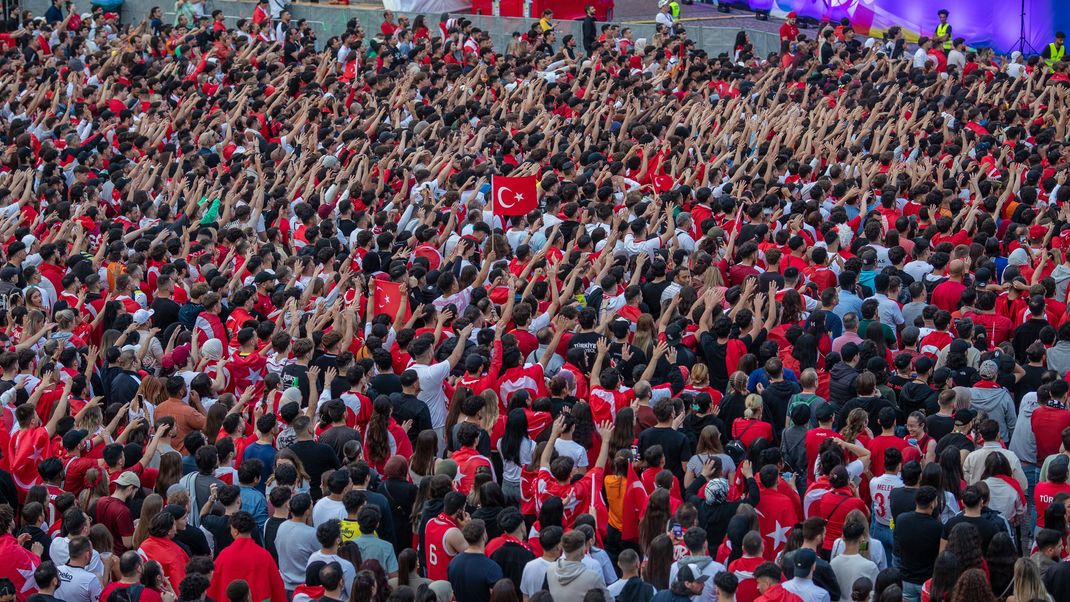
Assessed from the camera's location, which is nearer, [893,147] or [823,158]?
[823,158]

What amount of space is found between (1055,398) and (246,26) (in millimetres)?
21882

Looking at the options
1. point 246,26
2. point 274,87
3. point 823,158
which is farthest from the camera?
point 246,26

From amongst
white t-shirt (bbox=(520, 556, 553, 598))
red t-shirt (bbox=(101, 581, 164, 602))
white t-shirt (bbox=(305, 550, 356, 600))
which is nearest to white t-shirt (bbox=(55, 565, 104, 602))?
red t-shirt (bbox=(101, 581, 164, 602))

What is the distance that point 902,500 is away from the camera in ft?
28.7

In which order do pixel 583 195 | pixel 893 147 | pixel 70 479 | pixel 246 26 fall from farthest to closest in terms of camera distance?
1. pixel 246 26
2. pixel 893 147
3. pixel 583 195
4. pixel 70 479

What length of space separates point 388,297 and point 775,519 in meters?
4.59

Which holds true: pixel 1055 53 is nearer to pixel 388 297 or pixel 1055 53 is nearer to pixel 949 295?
pixel 949 295

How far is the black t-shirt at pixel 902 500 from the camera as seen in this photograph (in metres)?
8.70

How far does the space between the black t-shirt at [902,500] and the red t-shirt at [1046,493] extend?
2.64 feet

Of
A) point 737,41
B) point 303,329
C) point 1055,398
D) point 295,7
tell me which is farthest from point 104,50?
point 1055,398

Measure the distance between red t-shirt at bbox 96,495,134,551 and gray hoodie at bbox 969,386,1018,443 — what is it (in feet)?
19.7

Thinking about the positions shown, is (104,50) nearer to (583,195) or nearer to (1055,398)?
(583,195)

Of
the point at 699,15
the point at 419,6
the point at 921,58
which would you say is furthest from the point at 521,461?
the point at 699,15

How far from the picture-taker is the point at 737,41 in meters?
27.7
